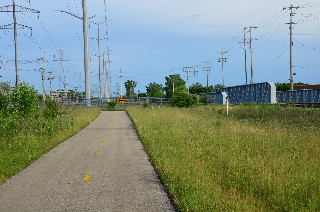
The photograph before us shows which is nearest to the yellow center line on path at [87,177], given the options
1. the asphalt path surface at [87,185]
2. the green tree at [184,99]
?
the asphalt path surface at [87,185]

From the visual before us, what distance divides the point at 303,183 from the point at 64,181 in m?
5.04

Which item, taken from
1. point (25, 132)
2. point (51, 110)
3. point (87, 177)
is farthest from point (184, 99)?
point (87, 177)

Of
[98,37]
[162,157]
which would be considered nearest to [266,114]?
[162,157]

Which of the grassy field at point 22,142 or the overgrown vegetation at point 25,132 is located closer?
the grassy field at point 22,142

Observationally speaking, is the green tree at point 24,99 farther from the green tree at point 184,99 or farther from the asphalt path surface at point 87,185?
the green tree at point 184,99

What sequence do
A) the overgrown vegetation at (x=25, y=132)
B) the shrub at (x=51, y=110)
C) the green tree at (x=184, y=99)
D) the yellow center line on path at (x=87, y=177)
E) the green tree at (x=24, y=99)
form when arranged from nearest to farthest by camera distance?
the yellow center line on path at (x=87, y=177), the overgrown vegetation at (x=25, y=132), the green tree at (x=24, y=99), the shrub at (x=51, y=110), the green tree at (x=184, y=99)

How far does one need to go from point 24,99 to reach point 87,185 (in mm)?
19324

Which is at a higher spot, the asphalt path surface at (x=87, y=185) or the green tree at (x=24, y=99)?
the green tree at (x=24, y=99)

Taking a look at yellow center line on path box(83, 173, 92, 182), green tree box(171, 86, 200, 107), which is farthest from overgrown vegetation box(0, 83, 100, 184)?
green tree box(171, 86, 200, 107)

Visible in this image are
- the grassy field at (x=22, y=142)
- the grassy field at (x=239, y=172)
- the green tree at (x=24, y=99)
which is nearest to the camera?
the grassy field at (x=239, y=172)

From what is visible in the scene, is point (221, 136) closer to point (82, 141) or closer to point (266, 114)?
point (82, 141)

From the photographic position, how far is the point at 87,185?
840 centimetres

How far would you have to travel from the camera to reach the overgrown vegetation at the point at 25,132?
11829 mm

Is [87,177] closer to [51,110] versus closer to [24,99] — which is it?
[24,99]
